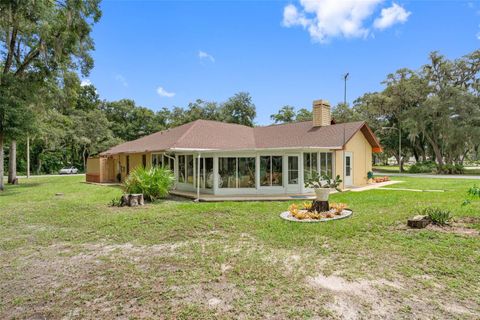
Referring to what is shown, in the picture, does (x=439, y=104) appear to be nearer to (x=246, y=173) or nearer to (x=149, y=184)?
(x=246, y=173)

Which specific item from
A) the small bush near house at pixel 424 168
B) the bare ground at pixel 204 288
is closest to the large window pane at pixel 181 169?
the bare ground at pixel 204 288

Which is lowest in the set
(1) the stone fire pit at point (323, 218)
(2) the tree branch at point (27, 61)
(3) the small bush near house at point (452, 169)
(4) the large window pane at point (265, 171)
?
(1) the stone fire pit at point (323, 218)

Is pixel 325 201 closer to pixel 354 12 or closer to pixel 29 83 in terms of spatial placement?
pixel 354 12

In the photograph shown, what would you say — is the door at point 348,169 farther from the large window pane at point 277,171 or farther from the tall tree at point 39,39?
the tall tree at point 39,39

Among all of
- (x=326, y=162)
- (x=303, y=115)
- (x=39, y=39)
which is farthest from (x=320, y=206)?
(x=303, y=115)

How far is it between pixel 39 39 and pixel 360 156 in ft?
66.1

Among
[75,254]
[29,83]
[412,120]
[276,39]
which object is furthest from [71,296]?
[412,120]

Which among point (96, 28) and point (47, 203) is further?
point (96, 28)

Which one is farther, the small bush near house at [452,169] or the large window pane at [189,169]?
the small bush near house at [452,169]

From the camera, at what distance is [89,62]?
18969 mm

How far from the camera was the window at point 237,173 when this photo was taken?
13.9m

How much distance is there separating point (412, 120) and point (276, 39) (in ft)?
69.1

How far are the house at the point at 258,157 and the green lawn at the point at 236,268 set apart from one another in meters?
4.10

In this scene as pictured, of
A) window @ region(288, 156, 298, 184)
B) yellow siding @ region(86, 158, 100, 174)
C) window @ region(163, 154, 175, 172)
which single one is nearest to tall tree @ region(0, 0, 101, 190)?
yellow siding @ region(86, 158, 100, 174)
